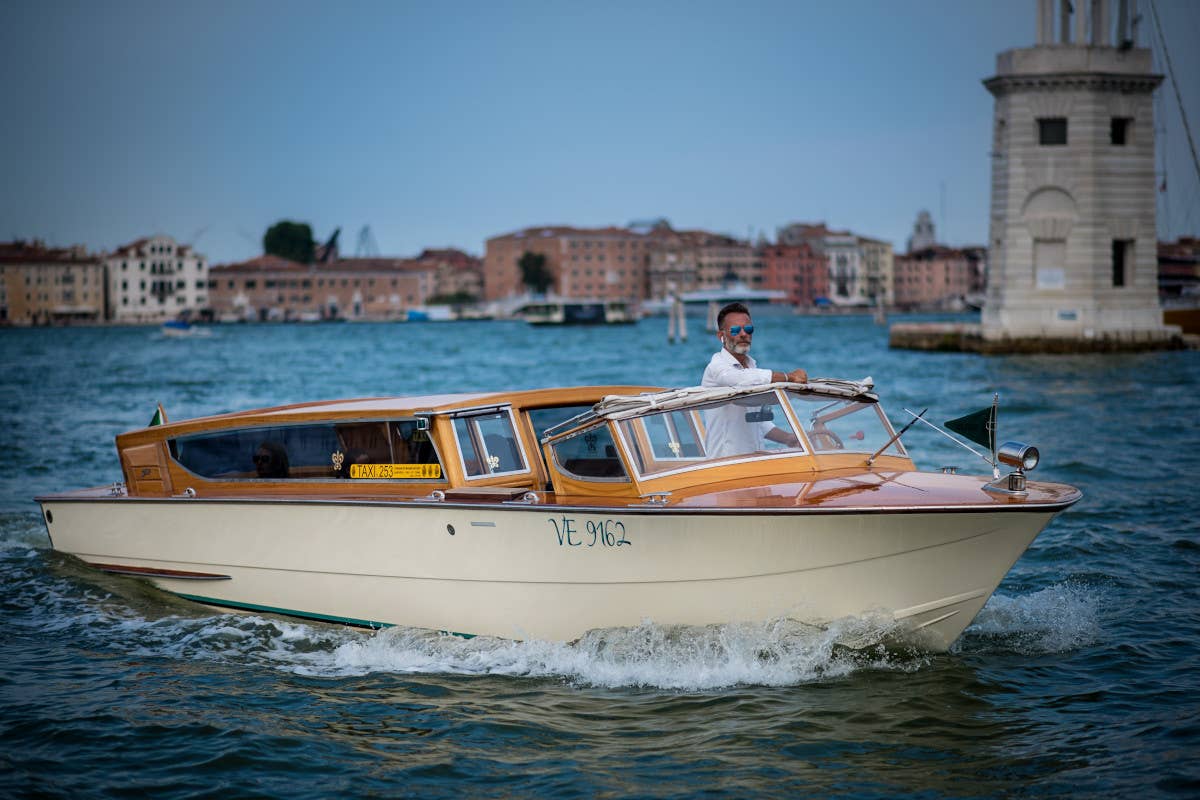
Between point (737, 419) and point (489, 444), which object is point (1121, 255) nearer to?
point (737, 419)

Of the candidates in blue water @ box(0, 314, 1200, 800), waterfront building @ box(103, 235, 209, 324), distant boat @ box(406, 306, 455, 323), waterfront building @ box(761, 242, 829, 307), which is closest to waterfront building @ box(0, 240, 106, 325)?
waterfront building @ box(103, 235, 209, 324)

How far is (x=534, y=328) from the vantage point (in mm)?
140250

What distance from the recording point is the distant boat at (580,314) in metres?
137

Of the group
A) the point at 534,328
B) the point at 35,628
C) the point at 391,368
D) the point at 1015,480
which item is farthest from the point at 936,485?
the point at 534,328

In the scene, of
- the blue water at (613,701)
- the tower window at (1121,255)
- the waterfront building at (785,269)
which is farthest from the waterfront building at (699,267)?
the blue water at (613,701)

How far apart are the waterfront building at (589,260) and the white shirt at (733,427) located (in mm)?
181132

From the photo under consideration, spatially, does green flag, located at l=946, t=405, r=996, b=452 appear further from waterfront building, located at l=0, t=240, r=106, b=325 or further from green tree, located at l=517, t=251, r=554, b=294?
green tree, located at l=517, t=251, r=554, b=294

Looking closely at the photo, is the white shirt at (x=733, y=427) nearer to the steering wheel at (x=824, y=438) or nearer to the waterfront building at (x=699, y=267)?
the steering wheel at (x=824, y=438)

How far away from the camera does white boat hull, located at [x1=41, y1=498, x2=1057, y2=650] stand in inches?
321

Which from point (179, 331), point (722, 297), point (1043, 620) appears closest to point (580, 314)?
point (722, 297)

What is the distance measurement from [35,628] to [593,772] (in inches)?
231

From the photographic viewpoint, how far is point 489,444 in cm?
970

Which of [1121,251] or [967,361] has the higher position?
[1121,251]

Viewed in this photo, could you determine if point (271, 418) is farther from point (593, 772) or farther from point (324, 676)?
point (593, 772)
